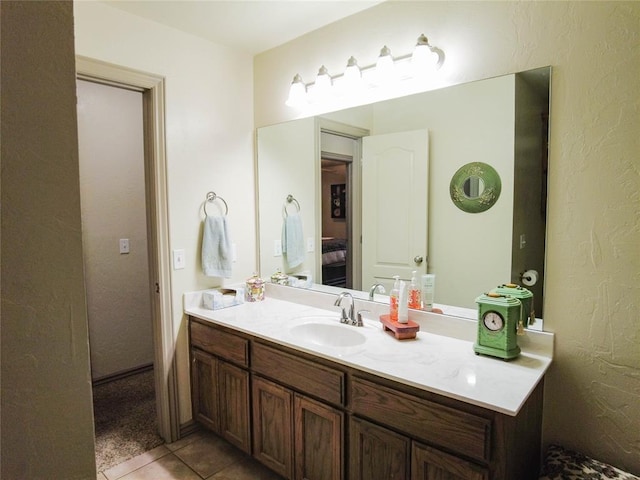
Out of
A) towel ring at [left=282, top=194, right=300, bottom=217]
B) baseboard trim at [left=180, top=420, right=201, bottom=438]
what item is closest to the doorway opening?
towel ring at [left=282, top=194, right=300, bottom=217]

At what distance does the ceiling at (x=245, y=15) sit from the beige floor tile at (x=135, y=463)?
251cm

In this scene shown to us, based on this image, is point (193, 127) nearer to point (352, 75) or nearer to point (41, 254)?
point (352, 75)

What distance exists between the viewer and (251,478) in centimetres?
212

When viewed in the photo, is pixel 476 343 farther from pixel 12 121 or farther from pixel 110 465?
pixel 110 465

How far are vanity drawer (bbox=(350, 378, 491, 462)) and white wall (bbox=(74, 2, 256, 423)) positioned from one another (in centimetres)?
138

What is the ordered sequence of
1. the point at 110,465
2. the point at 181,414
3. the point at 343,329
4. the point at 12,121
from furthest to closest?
the point at 181,414 < the point at 110,465 < the point at 343,329 < the point at 12,121

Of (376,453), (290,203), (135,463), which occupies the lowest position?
(135,463)

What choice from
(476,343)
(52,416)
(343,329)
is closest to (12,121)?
(52,416)

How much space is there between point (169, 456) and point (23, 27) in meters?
2.47

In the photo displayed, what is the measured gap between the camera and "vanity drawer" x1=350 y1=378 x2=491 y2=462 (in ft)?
4.22

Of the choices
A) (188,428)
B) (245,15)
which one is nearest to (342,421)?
(188,428)

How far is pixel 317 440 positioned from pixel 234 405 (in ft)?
2.02

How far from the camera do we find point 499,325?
5.07 ft

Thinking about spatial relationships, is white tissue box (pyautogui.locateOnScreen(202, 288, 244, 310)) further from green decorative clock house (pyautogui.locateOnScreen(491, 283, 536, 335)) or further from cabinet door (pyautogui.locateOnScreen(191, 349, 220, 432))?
green decorative clock house (pyautogui.locateOnScreen(491, 283, 536, 335))
